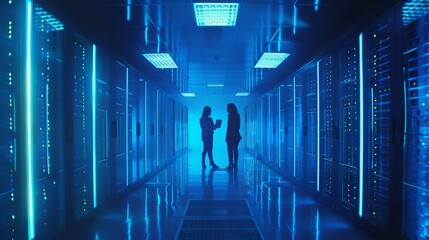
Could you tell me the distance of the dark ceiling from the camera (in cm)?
336

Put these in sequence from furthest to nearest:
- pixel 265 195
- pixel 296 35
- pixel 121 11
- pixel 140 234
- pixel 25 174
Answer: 1. pixel 265 195
2. pixel 296 35
3. pixel 121 11
4. pixel 140 234
5. pixel 25 174

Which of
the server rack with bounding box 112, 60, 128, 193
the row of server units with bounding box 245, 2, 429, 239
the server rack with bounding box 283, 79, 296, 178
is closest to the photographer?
the row of server units with bounding box 245, 2, 429, 239

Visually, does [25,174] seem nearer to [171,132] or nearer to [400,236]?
[400,236]

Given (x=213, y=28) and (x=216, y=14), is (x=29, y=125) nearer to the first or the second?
(x=216, y=14)

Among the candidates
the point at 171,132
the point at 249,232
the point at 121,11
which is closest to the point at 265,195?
the point at 249,232

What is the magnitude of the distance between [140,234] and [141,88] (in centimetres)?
383

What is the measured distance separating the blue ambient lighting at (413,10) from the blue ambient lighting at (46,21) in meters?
3.08

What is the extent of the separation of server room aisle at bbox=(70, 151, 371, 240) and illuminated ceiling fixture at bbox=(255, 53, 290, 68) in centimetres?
237

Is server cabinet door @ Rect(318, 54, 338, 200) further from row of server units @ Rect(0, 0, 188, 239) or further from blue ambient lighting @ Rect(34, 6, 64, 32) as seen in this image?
blue ambient lighting @ Rect(34, 6, 64, 32)

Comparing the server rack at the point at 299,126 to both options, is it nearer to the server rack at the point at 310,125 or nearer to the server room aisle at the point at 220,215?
the server rack at the point at 310,125

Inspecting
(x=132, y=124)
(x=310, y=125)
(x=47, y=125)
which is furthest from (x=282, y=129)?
(x=47, y=125)

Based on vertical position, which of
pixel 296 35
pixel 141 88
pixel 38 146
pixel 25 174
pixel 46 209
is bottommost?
pixel 46 209

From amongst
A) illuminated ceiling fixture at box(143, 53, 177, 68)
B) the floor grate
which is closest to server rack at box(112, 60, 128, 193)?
illuminated ceiling fixture at box(143, 53, 177, 68)

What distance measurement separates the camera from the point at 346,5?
3.37m
